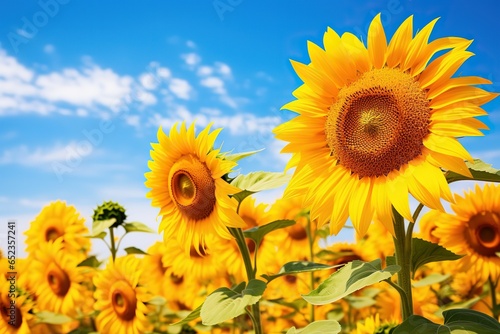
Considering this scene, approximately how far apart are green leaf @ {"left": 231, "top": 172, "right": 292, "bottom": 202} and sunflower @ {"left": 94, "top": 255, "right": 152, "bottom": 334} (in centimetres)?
156

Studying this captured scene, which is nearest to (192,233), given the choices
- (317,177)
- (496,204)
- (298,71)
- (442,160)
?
(317,177)

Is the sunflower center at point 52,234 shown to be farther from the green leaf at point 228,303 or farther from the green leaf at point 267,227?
the green leaf at point 228,303

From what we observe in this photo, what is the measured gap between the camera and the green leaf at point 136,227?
3.85 metres

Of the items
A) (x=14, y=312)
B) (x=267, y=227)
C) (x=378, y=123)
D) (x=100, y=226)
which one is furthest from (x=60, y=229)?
(x=378, y=123)

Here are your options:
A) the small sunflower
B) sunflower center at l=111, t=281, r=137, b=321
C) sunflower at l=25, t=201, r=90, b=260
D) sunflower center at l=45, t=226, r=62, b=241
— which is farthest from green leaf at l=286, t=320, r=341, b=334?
sunflower center at l=45, t=226, r=62, b=241

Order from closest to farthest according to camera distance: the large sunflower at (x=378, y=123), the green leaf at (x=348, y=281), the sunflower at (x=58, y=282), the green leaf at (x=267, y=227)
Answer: the green leaf at (x=348, y=281) < the large sunflower at (x=378, y=123) < the green leaf at (x=267, y=227) < the sunflower at (x=58, y=282)

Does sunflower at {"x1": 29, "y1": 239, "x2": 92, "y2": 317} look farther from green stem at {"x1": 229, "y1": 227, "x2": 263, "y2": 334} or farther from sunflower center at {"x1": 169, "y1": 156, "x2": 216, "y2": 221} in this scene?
green stem at {"x1": 229, "y1": 227, "x2": 263, "y2": 334}

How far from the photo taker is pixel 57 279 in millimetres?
4207

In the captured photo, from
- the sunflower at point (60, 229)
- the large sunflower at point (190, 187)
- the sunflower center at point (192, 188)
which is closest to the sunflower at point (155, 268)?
the sunflower at point (60, 229)

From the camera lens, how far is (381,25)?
195 centimetres

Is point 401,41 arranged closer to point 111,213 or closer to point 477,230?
point 477,230

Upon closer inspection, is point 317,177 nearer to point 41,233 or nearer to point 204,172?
point 204,172

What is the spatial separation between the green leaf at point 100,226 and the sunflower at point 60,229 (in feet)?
3.15

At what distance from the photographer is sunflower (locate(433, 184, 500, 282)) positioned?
3371 millimetres
